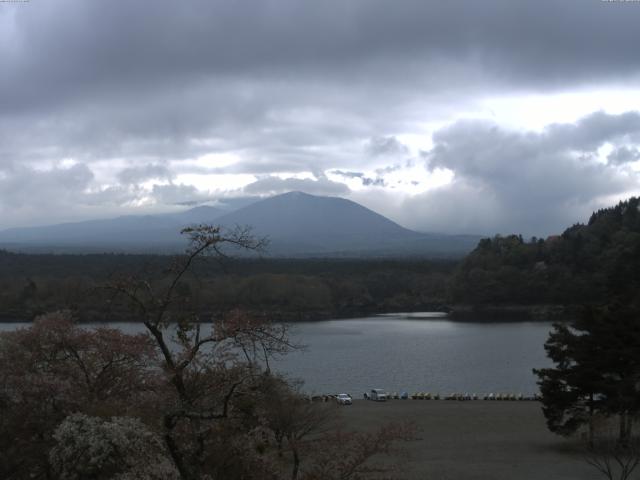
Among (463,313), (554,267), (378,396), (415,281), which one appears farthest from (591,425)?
(415,281)

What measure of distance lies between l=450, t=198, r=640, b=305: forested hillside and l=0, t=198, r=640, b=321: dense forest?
0.26ft

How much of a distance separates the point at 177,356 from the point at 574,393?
908 cm

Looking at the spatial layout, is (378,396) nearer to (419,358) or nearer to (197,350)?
(419,358)

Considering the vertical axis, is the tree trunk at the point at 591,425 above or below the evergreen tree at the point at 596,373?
below

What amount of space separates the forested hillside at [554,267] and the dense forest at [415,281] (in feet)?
0.26

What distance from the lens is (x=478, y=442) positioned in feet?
44.6

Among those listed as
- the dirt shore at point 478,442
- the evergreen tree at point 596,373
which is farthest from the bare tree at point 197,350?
the evergreen tree at point 596,373

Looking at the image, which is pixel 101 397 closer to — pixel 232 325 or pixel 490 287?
pixel 232 325

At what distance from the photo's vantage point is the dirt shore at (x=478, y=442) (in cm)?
1104

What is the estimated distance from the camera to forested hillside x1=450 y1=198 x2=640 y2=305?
50656 millimetres

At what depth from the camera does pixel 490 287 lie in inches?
2140

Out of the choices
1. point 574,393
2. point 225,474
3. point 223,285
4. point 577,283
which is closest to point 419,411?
point 574,393

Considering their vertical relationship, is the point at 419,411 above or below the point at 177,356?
below

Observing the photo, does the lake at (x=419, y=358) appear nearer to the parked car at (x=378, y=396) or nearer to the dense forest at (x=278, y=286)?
the parked car at (x=378, y=396)
